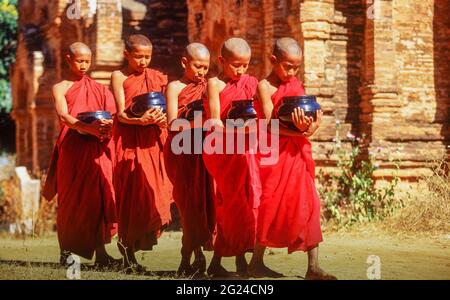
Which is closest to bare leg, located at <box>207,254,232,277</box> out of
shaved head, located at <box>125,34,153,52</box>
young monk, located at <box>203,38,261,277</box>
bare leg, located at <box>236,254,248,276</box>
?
young monk, located at <box>203,38,261,277</box>

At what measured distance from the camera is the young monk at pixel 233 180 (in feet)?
22.7

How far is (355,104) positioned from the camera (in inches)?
495

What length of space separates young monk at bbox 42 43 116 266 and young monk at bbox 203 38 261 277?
4.75ft

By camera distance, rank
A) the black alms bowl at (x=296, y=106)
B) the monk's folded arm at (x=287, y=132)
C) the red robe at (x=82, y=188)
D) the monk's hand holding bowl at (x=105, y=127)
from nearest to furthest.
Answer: the black alms bowl at (x=296, y=106) < the monk's folded arm at (x=287, y=132) < the monk's hand holding bowl at (x=105, y=127) < the red robe at (x=82, y=188)

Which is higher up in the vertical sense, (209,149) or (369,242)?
(209,149)

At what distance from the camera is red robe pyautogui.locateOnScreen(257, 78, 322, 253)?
6648 millimetres

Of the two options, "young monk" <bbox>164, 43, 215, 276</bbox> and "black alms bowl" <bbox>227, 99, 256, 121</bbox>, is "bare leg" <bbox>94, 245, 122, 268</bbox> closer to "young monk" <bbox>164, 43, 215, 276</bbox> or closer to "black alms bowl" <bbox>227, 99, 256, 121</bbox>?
"young monk" <bbox>164, 43, 215, 276</bbox>

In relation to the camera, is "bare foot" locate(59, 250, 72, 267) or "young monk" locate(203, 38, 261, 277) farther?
"bare foot" locate(59, 250, 72, 267)

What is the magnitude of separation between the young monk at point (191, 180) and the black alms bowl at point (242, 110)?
45 cm

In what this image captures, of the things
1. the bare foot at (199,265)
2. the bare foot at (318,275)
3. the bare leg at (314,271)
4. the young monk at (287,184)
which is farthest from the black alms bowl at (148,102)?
the bare foot at (318,275)

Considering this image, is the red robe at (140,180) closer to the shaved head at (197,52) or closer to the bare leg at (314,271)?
the shaved head at (197,52)

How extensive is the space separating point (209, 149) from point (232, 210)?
1.83 feet

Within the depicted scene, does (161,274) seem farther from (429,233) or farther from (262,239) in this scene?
(429,233)
